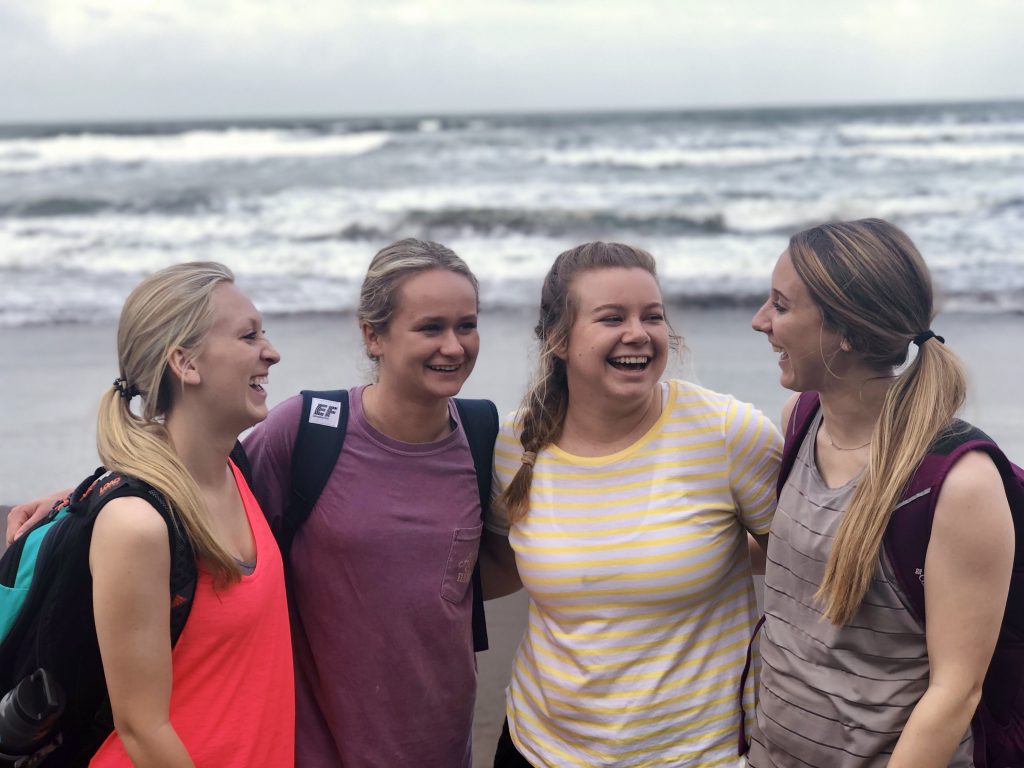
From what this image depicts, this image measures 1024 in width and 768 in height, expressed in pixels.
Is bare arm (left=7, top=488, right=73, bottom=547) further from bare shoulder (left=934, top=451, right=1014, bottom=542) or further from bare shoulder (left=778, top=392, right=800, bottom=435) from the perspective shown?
bare shoulder (left=934, top=451, right=1014, bottom=542)

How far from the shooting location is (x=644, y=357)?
263cm

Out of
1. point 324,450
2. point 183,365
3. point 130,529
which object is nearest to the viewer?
point 130,529

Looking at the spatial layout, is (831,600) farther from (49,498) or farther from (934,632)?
(49,498)

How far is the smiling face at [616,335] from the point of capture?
8.57ft

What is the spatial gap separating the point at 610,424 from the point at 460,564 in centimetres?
52

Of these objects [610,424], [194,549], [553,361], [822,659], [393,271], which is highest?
[393,271]

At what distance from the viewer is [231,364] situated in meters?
2.40

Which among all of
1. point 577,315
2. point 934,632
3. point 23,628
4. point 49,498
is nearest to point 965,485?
point 934,632

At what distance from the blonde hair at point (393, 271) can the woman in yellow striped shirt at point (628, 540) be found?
33 centimetres

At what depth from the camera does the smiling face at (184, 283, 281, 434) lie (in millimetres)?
2375

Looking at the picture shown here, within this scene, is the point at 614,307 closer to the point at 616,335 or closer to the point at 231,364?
the point at 616,335

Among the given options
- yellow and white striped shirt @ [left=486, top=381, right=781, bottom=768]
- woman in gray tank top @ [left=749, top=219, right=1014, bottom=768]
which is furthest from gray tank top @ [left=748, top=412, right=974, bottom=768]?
yellow and white striped shirt @ [left=486, top=381, right=781, bottom=768]

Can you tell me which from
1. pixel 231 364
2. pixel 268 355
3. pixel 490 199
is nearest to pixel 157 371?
pixel 231 364

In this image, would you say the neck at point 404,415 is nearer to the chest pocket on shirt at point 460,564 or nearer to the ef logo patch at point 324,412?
the ef logo patch at point 324,412
